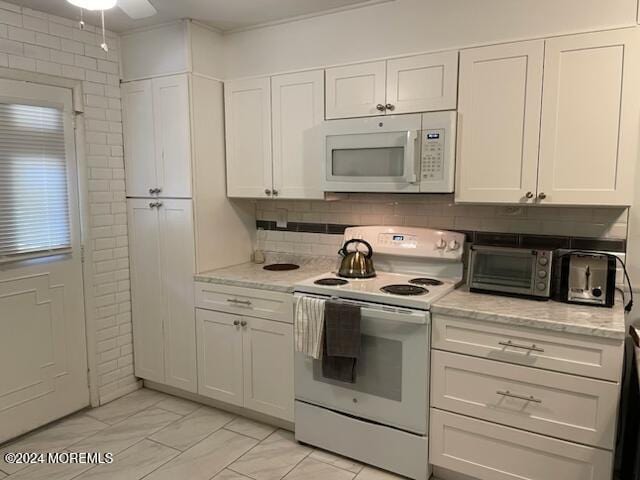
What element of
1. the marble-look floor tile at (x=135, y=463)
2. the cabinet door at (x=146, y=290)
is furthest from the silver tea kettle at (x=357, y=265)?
the marble-look floor tile at (x=135, y=463)

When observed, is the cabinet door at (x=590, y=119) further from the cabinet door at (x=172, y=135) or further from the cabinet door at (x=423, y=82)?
the cabinet door at (x=172, y=135)

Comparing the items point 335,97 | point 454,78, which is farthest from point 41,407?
point 454,78

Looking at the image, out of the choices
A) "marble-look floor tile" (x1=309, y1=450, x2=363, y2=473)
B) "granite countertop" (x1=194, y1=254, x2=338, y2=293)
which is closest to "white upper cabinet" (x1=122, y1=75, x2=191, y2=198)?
"granite countertop" (x1=194, y1=254, x2=338, y2=293)

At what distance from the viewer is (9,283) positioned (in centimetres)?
278

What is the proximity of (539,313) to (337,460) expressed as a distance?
53.7 inches

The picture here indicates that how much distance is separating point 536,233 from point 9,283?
302 centimetres

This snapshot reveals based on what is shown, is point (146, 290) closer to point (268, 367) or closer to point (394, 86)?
→ point (268, 367)

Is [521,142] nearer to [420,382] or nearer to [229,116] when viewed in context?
[420,382]

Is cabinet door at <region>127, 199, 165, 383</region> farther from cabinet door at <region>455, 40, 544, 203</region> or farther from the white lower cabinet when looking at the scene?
cabinet door at <region>455, 40, 544, 203</region>

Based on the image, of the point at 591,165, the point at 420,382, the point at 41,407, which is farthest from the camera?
the point at 41,407

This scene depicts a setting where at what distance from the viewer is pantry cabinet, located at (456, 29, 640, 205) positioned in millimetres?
2145

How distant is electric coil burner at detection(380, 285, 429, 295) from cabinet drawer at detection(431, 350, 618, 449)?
1.06 ft

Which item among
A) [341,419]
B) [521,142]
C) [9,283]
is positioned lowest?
[341,419]

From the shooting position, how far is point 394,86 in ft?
8.71
